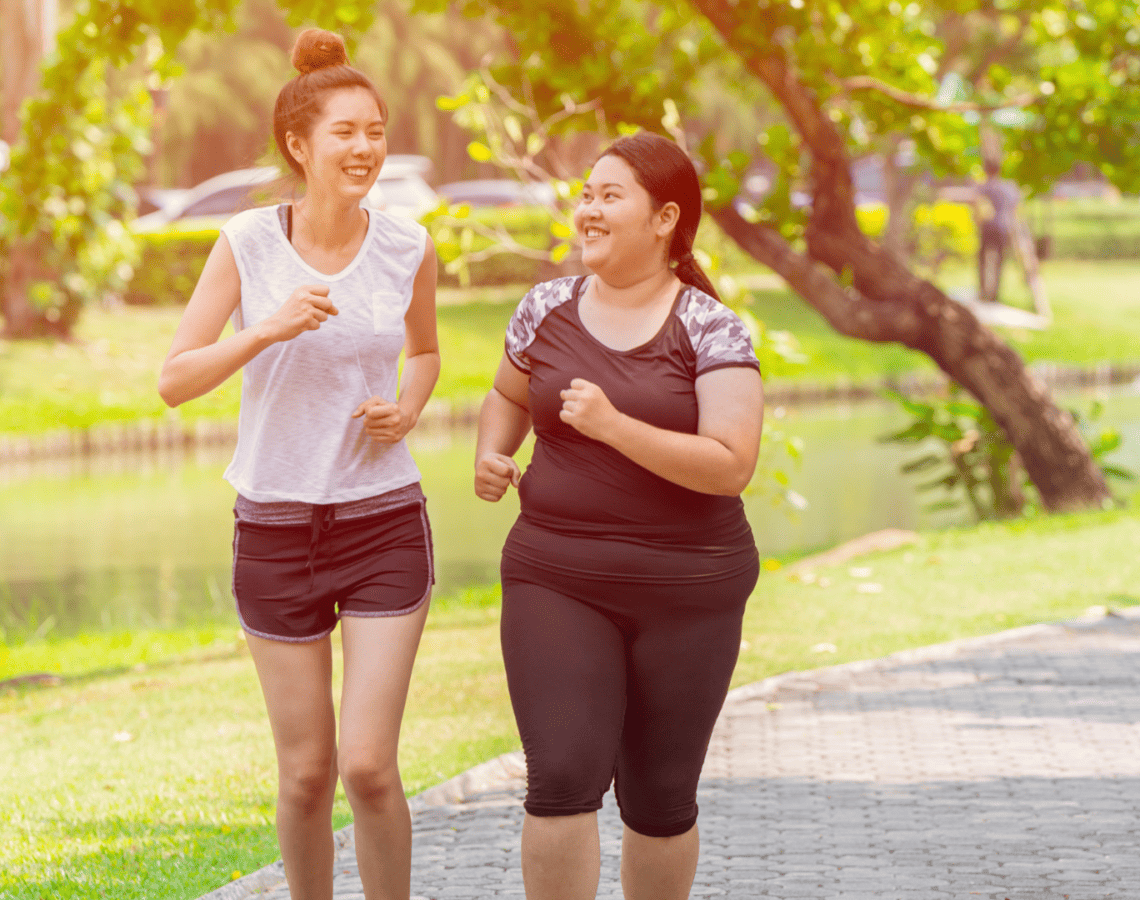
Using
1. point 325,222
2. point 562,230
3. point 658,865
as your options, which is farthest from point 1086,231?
point 658,865

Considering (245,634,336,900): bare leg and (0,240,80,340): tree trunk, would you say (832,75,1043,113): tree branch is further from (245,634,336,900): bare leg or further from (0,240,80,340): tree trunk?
(0,240,80,340): tree trunk

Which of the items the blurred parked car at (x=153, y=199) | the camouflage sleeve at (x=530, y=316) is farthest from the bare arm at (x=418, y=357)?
the blurred parked car at (x=153, y=199)

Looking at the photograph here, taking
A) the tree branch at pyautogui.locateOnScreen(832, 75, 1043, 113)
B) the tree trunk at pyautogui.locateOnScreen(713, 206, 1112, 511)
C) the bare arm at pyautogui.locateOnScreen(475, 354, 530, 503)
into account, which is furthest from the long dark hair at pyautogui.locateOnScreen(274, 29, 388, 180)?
the tree trunk at pyautogui.locateOnScreen(713, 206, 1112, 511)

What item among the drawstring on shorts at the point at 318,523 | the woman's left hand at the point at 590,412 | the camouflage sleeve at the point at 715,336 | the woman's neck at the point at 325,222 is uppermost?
the woman's neck at the point at 325,222

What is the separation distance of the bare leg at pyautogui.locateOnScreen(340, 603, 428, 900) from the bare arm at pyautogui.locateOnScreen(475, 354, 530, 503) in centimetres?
36

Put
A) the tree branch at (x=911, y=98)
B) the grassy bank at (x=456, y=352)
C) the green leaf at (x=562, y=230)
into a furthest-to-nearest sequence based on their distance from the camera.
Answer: the grassy bank at (x=456, y=352)
the tree branch at (x=911, y=98)
the green leaf at (x=562, y=230)

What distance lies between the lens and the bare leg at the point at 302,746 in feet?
12.1

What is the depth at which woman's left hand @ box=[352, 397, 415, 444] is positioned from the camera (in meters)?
3.65

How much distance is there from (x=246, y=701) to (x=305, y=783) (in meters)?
3.67

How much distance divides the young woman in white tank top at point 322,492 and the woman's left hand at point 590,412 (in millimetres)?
562

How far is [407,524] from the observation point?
12.3 ft

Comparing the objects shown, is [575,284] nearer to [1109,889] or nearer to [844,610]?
[1109,889]

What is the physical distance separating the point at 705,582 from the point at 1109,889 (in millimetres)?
1824

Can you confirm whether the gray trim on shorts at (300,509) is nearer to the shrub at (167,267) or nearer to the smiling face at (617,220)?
the smiling face at (617,220)
